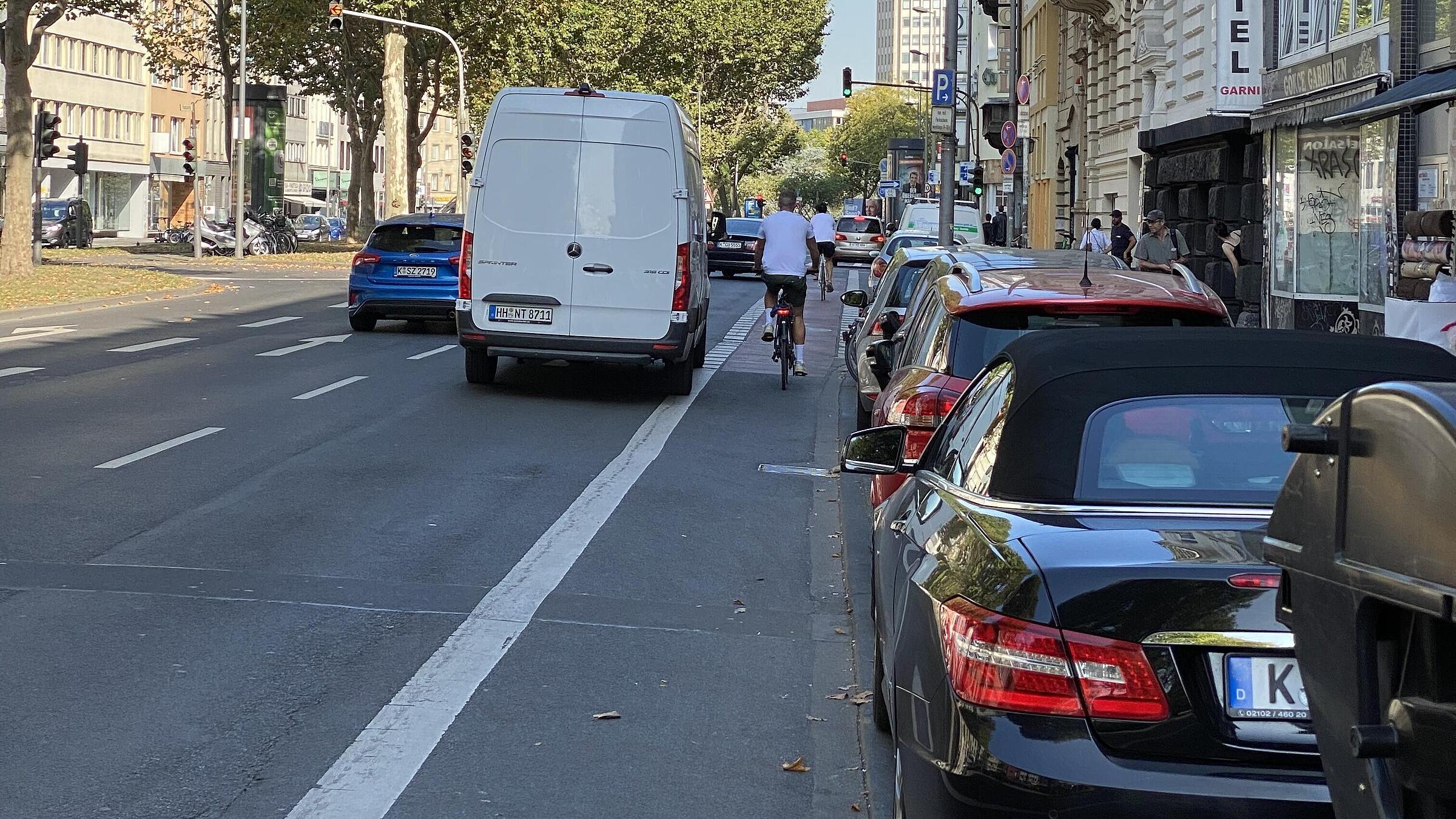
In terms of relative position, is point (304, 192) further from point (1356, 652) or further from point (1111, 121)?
point (1356, 652)

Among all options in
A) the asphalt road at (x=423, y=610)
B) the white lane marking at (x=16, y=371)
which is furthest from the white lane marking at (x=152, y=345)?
the asphalt road at (x=423, y=610)

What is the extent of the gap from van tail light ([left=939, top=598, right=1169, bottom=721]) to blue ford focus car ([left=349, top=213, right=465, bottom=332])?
65.2 feet

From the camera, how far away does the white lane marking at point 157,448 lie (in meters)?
11.3

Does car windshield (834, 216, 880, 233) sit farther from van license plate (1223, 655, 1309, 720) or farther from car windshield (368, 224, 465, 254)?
van license plate (1223, 655, 1309, 720)

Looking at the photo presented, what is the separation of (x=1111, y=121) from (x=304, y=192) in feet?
300

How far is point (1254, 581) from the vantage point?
345 centimetres

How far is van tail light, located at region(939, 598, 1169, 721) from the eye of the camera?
11.3 feet

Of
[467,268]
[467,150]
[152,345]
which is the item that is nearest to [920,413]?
[467,268]

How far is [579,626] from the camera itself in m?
7.36

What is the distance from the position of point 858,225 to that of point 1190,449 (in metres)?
54.4

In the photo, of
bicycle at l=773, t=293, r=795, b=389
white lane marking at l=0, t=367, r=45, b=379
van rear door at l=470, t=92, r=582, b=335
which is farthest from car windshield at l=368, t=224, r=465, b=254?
van rear door at l=470, t=92, r=582, b=335

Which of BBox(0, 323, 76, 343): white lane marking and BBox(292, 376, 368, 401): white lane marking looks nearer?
BBox(292, 376, 368, 401): white lane marking

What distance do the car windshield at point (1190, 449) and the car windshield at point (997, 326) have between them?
294 centimetres

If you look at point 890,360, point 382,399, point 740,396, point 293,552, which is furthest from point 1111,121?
point 293,552
